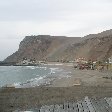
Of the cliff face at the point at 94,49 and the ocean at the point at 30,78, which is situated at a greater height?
the cliff face at the point at 94,49

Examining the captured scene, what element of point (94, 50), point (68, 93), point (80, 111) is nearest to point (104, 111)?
point (80, 111)

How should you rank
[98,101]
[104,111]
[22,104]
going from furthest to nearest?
1. [22,104]
2. [98,101]
3. [104,111]

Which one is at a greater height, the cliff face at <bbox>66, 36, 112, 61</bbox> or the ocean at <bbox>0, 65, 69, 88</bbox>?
the cliff face at <bbox>66, 36, 112, 61</bbox>

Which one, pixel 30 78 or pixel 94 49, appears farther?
pixel 94 49

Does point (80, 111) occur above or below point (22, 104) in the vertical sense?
above

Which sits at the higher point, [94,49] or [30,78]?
[94,49]

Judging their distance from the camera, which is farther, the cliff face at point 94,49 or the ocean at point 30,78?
the cliff face at point 94,49

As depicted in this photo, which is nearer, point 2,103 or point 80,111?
point 80,111

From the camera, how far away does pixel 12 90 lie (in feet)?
77.5

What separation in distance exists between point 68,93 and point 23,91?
11.6 ft

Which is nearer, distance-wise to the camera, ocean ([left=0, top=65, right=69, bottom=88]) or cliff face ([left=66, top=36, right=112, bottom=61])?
ocean ([left=0, top=65, right=69, bottom=88])

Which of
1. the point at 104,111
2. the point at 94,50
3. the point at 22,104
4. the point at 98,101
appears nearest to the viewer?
the point at 104,111

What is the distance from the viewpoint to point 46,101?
19.1 m

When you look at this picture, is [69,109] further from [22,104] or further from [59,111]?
[22,104]
